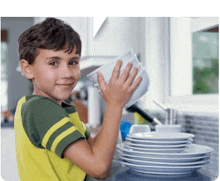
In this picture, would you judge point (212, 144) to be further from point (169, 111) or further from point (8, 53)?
point (8, 53)

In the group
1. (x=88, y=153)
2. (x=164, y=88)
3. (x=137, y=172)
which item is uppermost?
(x=164, y=88)

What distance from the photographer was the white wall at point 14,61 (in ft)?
20.0

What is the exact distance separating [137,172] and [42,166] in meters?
0.29

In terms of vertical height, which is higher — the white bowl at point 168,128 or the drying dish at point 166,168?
the white bowl at point 168,128

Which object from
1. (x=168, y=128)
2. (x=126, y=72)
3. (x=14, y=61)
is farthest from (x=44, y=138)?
(x=14, y=61)

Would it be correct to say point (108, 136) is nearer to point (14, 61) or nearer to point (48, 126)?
point (48, 126)

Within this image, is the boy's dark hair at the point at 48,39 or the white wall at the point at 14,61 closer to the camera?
the boy's dark hair at the point at 48,39

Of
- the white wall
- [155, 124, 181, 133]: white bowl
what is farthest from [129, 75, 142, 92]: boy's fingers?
the white wall

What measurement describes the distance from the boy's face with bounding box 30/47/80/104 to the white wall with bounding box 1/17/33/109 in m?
5.50

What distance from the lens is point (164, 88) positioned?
1903mm

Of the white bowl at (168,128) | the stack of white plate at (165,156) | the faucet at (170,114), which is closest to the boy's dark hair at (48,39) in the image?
the stack of white plate at (165,156)

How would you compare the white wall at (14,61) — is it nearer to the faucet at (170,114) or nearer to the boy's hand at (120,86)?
the faucet at (170,114)

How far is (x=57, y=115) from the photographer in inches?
27.0
